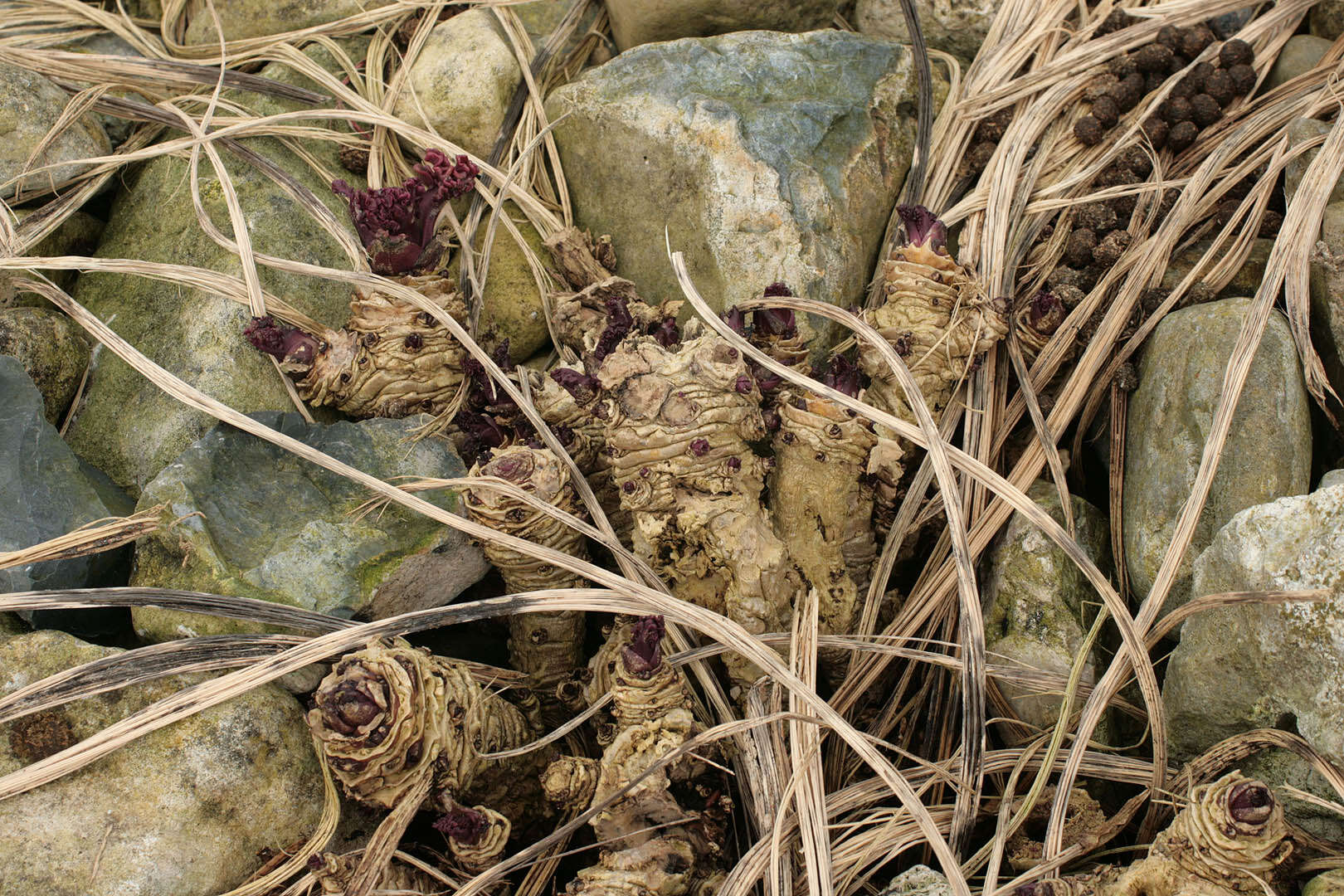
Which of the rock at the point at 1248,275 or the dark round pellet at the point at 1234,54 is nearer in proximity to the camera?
the rock at the point at 1248,275

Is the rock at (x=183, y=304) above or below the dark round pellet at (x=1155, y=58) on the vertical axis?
below

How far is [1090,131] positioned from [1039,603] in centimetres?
160

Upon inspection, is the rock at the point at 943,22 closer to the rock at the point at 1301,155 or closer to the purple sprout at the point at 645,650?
the rock at the point at 1301,155

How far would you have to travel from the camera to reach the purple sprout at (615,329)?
102 inches

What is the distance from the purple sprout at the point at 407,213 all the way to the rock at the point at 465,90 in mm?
548

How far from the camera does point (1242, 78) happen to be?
303 centimetres

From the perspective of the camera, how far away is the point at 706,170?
10.0 ft

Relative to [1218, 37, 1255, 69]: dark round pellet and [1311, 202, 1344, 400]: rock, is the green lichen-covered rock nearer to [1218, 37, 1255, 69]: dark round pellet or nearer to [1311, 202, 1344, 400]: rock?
[1311, 202, 1344, 400]: rock

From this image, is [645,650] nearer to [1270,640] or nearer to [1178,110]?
[1270,640]

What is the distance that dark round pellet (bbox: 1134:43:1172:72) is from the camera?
10.3 feet

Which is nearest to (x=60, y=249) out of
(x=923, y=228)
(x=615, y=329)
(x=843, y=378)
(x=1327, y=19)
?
(x=615, y=329)

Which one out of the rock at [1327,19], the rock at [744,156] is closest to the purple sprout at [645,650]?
the rock at [744,156]

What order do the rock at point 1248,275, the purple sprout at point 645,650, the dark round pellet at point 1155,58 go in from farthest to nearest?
the dark round pellet at point 1155,58
the rock at point 1248,275
the purple sprout at point 645,650

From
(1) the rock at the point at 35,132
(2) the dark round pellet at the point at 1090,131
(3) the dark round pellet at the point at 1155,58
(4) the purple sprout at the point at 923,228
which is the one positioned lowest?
(4) the purple sprout at the point at 923,228
